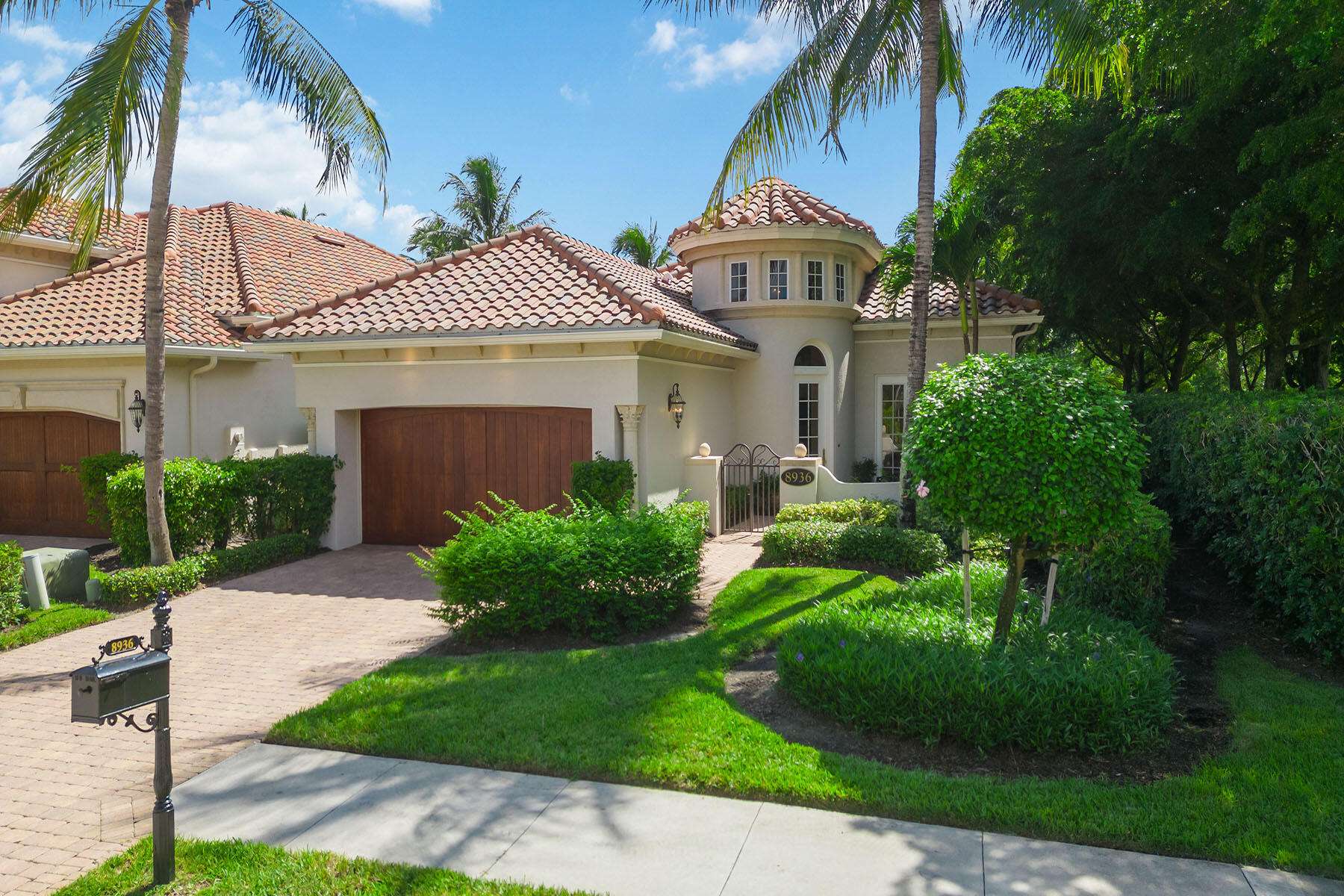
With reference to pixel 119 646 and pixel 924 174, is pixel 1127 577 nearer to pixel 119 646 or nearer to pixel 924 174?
pixel 924 174

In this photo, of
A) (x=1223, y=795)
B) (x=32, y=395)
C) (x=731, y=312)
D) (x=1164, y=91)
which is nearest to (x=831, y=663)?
(x=1223, y=795)

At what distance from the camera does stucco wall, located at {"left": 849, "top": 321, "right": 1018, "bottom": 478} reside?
57.7ft

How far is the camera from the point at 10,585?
9.32 metres

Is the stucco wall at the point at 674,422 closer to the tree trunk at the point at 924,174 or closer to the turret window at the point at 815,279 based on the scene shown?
the turret window at the point at 815,279

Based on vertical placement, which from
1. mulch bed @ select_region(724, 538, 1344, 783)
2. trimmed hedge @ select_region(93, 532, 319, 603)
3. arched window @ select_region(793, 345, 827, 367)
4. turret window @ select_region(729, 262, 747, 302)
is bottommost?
mulch bed @ select_region(724, 538, 1344, 783)

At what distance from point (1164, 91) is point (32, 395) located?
20.3 m

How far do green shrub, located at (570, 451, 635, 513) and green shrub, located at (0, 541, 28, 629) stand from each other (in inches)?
255

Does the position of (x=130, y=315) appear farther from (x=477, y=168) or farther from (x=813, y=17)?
(x=477, y=168)

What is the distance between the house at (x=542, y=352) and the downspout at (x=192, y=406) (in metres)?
0.05

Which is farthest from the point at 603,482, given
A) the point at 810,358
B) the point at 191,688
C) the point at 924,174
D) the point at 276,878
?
the point at 276,878

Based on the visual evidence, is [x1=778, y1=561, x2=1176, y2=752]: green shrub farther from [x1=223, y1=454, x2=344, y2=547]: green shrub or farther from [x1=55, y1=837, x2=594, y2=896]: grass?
[x1=223, y1=454, x2=344, y2=547]: green shrub

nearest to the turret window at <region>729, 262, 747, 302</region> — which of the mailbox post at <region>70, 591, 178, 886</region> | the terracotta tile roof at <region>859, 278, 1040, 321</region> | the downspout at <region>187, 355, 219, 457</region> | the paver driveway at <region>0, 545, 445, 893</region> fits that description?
the terracotta tile roof at <region>859, 278, 1040, 321</region>

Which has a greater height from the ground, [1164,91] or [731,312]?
[1164,91]

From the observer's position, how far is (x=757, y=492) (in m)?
16.6
